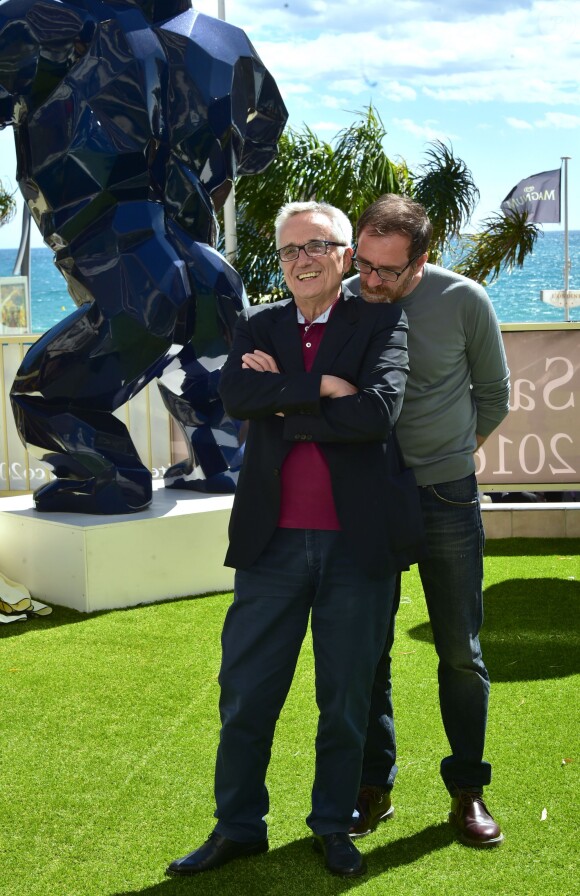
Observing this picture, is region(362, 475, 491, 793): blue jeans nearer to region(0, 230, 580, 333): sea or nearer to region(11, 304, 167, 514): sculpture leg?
region(11, 304, 167, 514): sculpture leg

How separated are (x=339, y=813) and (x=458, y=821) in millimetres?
386

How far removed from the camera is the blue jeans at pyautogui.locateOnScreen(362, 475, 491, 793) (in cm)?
262

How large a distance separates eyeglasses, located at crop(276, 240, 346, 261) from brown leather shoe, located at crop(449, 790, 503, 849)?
1.37 metres

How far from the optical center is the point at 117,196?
479 cm

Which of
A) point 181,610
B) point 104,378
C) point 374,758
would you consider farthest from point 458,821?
point 104,378

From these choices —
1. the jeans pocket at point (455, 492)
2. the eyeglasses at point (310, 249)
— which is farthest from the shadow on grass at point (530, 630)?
the eyeglasses at point (310, 249)

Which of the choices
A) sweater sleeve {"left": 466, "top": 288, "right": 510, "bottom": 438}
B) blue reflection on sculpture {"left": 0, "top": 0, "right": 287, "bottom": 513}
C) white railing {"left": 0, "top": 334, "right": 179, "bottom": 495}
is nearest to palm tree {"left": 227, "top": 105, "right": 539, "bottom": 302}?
white railing {"left": 0, "top": 334, "right": 179, "bottom": 495}

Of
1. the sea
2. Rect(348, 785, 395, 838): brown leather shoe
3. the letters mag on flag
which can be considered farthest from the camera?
the sea

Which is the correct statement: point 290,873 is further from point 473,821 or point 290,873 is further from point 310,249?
point 310,249

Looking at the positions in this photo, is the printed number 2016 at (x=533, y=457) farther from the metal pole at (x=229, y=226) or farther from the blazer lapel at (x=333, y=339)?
the metal pole at (x=229, y=226)

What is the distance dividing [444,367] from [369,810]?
1121 millimetres

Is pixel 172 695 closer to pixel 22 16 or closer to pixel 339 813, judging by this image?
pixel 339 813

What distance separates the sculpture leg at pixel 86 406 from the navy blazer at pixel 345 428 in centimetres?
238

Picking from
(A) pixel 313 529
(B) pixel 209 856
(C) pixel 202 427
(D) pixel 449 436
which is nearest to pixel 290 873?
(B) pixel 209 856
